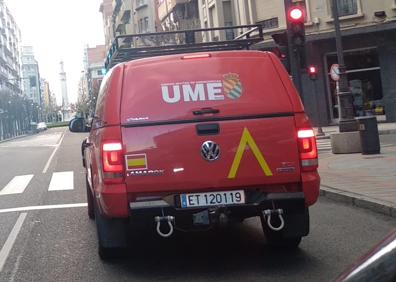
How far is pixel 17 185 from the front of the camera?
13516 millimetres

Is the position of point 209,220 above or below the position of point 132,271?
above

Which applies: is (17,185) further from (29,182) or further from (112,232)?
(112,232)

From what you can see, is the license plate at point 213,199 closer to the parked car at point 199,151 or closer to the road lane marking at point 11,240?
the parked car at point 199,151

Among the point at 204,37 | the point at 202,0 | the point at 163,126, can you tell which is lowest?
the point at 163,126

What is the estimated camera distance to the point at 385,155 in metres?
13.3

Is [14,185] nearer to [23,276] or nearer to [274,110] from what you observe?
[23,276]

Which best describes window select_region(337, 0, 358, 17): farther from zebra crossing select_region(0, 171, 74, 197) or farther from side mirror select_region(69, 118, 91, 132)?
side mirror select_region(69, 118, 91, 132)

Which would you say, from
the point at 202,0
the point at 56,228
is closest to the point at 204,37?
the point at 202,0

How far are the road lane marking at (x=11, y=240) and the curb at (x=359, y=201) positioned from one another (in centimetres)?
456

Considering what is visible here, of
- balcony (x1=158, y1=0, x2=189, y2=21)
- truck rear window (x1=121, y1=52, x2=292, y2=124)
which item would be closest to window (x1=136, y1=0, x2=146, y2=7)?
balcony (x1=158, y1=0, x2=189, y2=21)

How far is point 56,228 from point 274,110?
3856 mm

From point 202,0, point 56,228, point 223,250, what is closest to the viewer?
point 223,250

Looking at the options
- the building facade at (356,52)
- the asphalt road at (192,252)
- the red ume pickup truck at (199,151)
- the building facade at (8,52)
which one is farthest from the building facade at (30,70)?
the red ume pickup truck at (199,151)

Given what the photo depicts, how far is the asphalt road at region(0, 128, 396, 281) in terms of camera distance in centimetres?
509
